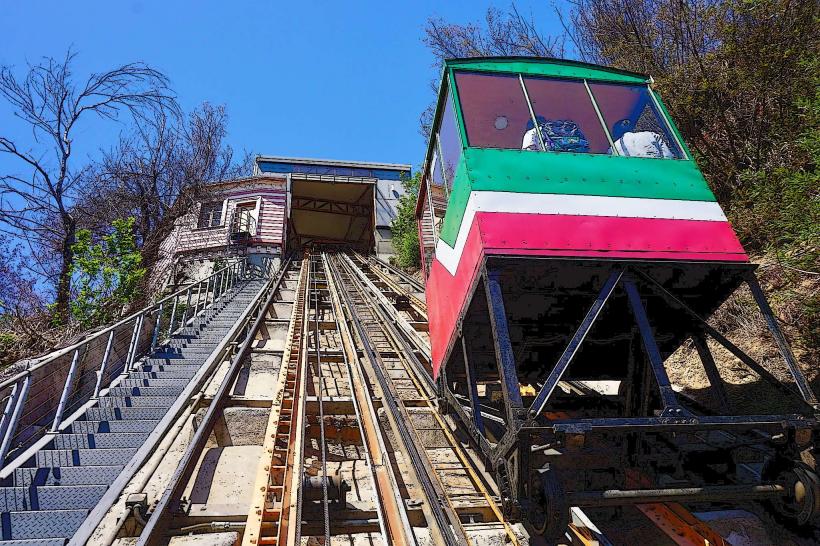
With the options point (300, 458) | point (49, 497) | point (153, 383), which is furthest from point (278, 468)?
point (153, 383)

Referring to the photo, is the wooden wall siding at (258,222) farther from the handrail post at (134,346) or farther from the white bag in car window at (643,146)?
the white bag in car window at (643,146)

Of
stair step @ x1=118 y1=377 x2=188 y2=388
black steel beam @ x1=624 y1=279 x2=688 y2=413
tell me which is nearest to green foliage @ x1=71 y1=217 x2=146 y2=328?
stair step @ x1=118 y1=377 x2=188 y2=388

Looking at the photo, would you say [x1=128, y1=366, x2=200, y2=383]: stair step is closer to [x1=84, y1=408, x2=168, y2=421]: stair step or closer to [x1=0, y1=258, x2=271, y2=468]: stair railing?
[x1=0, y1=258, x2=271, y2=468]: stair railing

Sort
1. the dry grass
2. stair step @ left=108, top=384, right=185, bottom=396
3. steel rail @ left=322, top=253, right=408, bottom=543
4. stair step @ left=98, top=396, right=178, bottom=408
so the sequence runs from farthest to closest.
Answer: stair step @ left=108, top=384, right=185, bottom=396
stair step @ left=98, top=396, right=178, bottom=408
the dry grass
steel rail @ left=322, top=253, right=408, bottom=543

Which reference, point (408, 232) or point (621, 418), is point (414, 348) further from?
point (408, 232)

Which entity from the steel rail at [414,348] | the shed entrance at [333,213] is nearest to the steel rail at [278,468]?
the steel rail at [414,348]

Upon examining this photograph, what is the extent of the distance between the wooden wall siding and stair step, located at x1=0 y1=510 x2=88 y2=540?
1747 cm

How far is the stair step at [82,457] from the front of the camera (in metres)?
4.25

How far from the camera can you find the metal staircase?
337 centimetres

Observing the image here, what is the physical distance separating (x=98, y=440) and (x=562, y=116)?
5.38m

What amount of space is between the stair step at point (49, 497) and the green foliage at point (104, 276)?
7.85 meters

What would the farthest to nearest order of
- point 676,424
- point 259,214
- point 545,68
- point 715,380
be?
point 259,214 < point 545,68 < point 715,380 < point 676,424

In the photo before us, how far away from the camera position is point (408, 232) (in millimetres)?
18438

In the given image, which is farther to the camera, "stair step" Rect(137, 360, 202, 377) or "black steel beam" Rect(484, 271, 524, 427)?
"stair step" Rect(137, 360, 202, 377)
